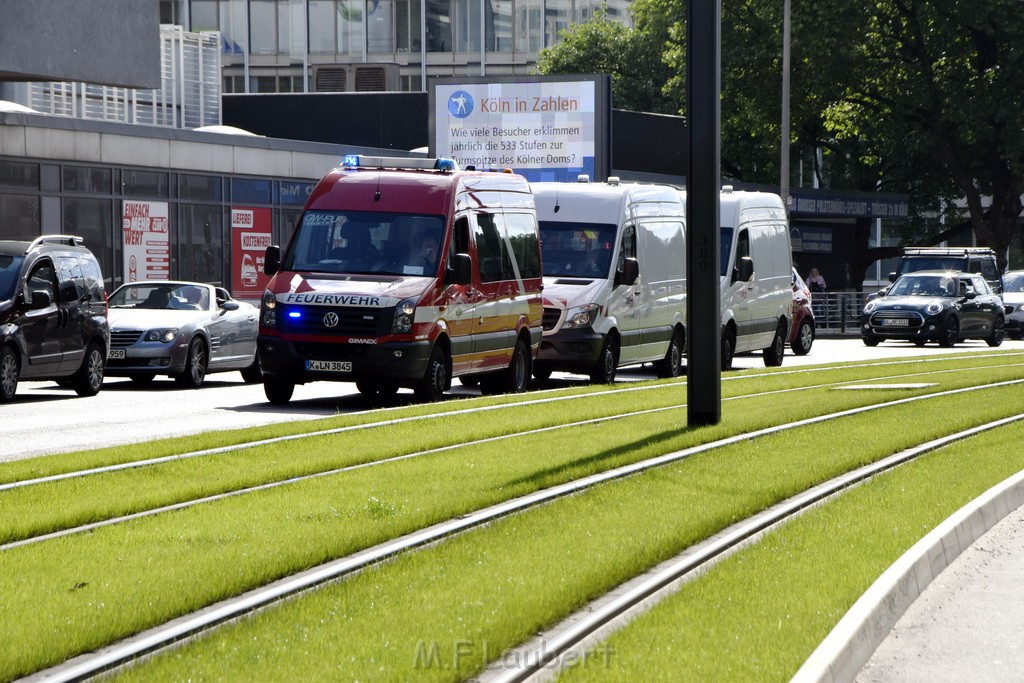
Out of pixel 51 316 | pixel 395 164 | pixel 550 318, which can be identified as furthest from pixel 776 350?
Answer: pixel 51 316

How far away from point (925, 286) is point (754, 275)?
13559 millimetres

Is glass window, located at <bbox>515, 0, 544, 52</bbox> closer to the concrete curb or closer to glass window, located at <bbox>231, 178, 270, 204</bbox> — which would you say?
glass window, located at <bbox>231, 178, 270, 204</bbox>

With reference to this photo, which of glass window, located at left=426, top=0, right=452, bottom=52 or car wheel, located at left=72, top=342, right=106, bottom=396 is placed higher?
glass window, located at left=426, top=0, right=452, bottom=52

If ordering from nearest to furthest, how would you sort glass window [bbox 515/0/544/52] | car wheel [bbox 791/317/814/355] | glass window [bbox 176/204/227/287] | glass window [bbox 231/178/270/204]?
1. glass window [bbox 176/204/227/287]
2. car wheel [bbox 791/317/814/355]
3. glass window [bbox 231/178/270/204]
4. glass window [bbox 515/0/544/52]

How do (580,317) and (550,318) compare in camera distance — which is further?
(550,318)

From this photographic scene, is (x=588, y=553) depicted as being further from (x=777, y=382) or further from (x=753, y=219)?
(x=753, y=219)

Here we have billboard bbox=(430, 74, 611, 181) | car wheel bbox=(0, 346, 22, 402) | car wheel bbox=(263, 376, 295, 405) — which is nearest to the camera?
car wheel bbox=(0, 346, 22, 402)

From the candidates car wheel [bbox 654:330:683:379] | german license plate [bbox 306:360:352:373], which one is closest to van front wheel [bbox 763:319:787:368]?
car wheel [bbox 654:330:683:379]

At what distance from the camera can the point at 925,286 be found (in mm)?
38812

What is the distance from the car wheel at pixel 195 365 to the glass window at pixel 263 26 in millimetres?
55306

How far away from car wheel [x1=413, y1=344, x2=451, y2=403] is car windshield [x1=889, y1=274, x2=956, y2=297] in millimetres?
22162

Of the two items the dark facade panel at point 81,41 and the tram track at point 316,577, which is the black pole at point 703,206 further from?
the dark facade panel at point 81,41

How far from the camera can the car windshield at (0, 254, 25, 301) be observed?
722 inches

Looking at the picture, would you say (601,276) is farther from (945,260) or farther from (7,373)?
(945,260)
